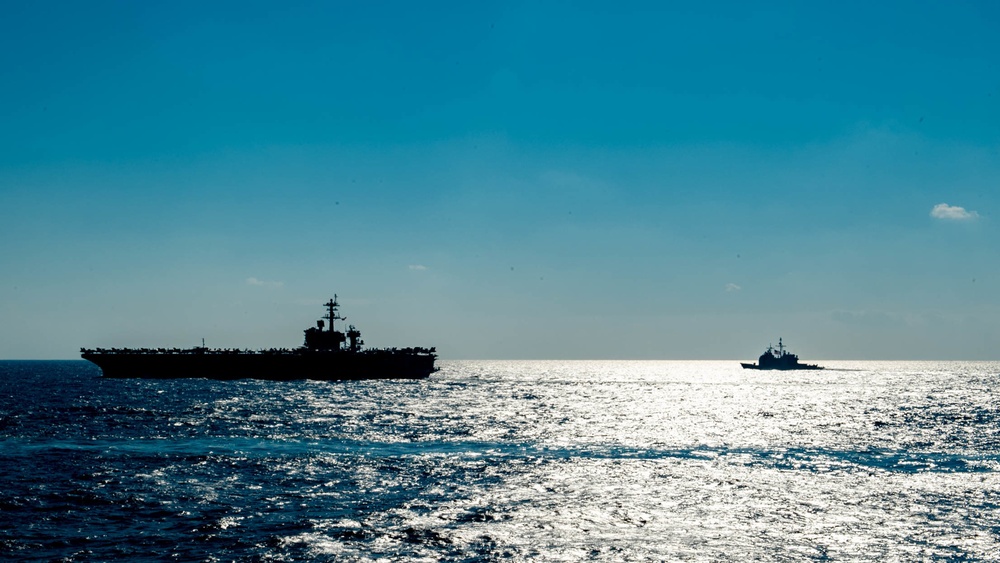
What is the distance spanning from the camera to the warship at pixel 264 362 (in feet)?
404

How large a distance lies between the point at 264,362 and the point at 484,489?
101896 millimetres

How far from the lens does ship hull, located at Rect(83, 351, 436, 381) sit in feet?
404

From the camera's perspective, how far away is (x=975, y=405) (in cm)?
9106

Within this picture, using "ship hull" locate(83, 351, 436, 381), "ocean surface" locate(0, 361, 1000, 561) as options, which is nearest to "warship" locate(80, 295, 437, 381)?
"ship hull" locate(83, 351, 436, 381)

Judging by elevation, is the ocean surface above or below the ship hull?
below

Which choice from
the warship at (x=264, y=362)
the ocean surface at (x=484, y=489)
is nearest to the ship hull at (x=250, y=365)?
the warship at (x=264, y=362)

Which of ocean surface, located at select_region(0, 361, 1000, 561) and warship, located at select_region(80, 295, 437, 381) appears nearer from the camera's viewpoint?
ocean surface, located at select_region(0, 361, 1000, 561)

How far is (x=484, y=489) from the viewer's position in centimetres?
3045

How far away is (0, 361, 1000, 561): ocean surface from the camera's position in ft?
71.8

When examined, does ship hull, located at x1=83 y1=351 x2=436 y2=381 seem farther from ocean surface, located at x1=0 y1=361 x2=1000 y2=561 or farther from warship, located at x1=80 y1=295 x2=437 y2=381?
ocean surface, located at x1=0 y1=361 x2=1000 y2=561

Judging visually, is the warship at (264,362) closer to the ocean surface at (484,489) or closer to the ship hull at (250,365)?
the ship hull at (250,365)

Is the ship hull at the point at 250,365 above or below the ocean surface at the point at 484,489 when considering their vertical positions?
above

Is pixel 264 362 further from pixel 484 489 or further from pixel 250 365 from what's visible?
pixel 484 489

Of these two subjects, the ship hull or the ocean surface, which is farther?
the ship hull
